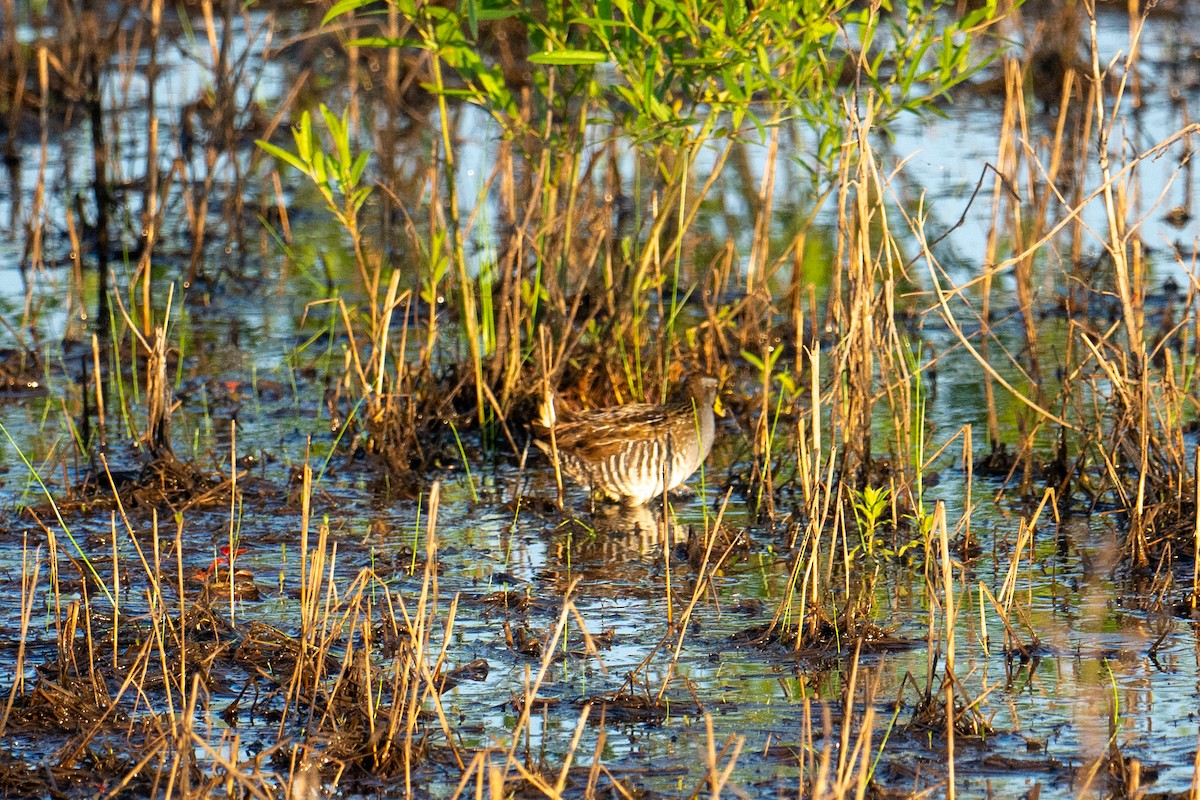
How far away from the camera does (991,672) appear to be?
15.8ft

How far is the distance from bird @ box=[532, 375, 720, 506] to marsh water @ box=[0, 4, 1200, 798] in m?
0.13

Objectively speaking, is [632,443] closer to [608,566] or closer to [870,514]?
[608,566]

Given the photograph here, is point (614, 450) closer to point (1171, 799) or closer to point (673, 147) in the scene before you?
point (673, 147)

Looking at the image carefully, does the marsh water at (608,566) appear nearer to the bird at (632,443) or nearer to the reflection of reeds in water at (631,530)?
the reflection of reeds in water at (631,530)

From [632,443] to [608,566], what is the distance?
77 cm

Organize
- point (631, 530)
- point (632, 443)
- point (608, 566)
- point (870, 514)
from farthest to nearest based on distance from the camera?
point (632, 443), point (631, 530), point (608, 566), point (870, 514)

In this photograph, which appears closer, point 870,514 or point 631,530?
point 870,514

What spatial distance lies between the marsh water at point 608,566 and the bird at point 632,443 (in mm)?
132

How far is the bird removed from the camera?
21.7 ft

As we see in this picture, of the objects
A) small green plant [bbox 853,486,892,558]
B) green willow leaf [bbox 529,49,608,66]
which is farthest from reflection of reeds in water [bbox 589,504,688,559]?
green willow leaf [bbox 529,49,608,66]

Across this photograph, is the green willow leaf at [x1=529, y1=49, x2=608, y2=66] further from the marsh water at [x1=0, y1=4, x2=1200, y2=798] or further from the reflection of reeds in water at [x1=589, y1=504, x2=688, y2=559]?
the reflection of reeds in water at [x1=589, y1=504, x2=688, y2=559]

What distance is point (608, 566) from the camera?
6008 mm

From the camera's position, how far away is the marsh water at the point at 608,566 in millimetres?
4359

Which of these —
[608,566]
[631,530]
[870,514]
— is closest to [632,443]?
[631,530]
